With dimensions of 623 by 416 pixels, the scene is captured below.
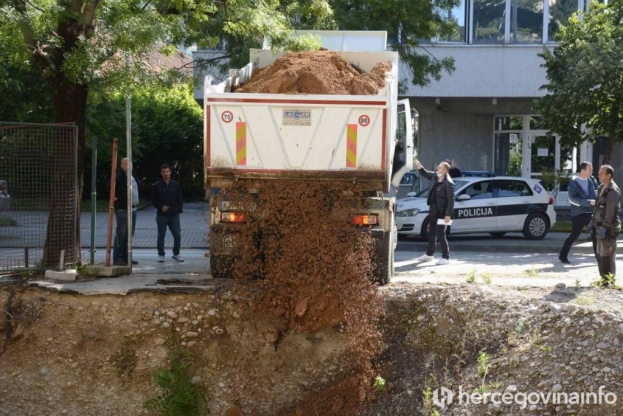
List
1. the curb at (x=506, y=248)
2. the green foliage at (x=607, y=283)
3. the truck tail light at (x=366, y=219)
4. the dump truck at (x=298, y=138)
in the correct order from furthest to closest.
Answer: the curb at (x=506, y=248)
the green foliage at (x=607, y=283)
the truck tail light at (x=366, y=219)
the dump truck at (x=298, y=138)

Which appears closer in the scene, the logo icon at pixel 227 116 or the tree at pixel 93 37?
the logo icon at pixel 227 116

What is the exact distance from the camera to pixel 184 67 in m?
18.9

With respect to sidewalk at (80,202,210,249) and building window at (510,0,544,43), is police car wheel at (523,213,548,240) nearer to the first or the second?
sidewalk at (80,202,210,249)

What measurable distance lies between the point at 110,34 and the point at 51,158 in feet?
5.92

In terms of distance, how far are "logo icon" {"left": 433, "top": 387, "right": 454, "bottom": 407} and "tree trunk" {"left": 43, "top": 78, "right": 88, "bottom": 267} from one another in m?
5.42

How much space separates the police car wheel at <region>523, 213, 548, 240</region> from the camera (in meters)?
18.2

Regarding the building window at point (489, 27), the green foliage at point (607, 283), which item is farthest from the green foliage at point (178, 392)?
the building window at point (489, 27)

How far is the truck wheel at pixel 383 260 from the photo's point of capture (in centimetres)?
998

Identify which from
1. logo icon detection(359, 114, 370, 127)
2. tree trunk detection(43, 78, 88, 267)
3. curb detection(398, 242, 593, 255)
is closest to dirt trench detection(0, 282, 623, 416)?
tree trunk detection(43, 78, 88, 267)

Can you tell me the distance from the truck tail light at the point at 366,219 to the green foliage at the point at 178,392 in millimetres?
2399

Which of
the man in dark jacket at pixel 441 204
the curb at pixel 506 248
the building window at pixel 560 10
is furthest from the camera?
the building window at pixel 560 10

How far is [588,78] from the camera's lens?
61.6 feet

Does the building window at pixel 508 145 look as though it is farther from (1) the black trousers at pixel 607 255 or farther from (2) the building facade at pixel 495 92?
(1) the black trousers at pixel 607 255

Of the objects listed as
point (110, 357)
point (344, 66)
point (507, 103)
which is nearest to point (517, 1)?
point (507, 103)
